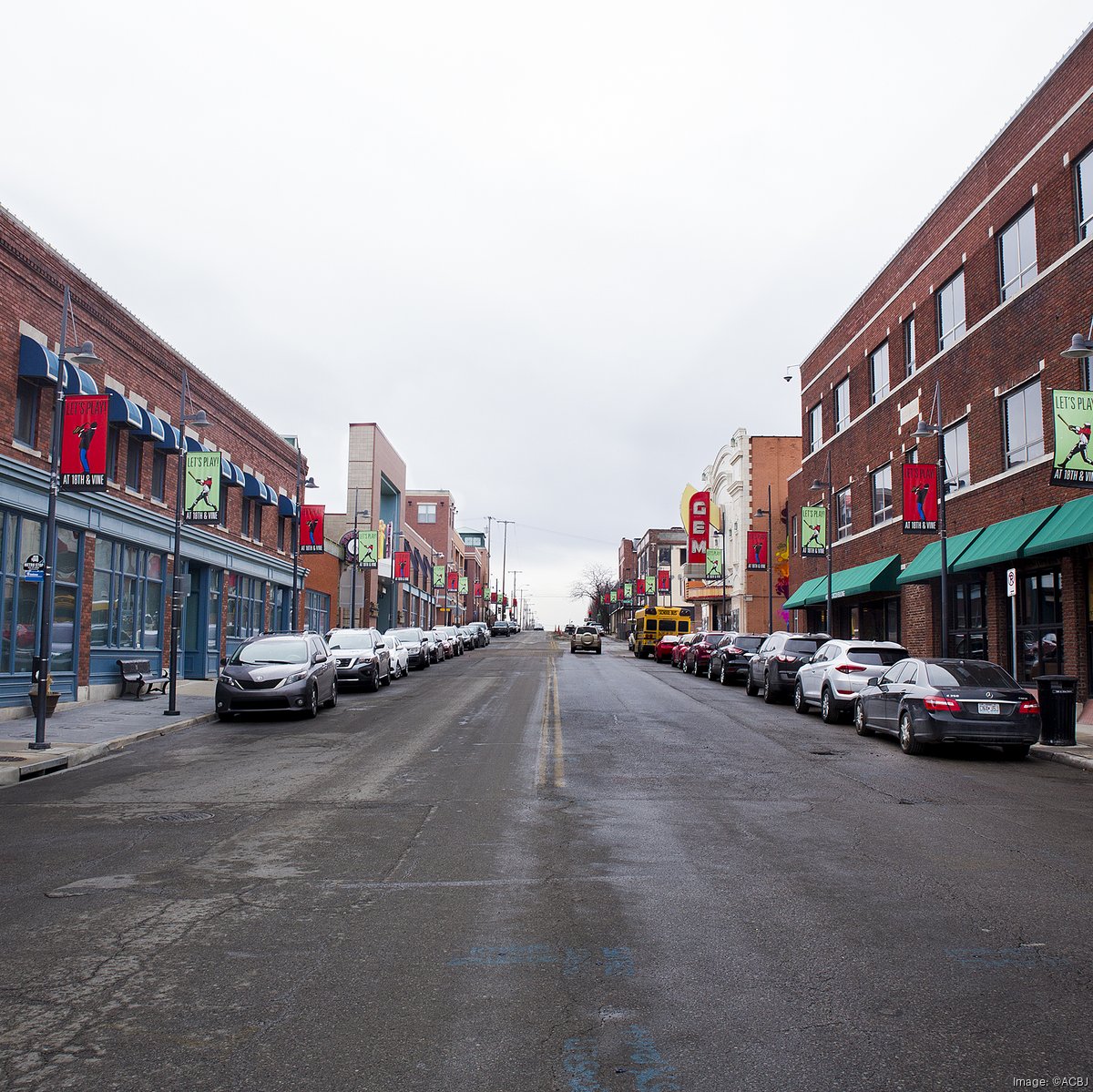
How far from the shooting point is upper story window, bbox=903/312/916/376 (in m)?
30.9

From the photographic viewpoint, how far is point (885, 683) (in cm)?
1711

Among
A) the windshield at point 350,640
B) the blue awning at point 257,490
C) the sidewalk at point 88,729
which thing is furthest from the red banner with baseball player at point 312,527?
the sidewalk at point 88,729

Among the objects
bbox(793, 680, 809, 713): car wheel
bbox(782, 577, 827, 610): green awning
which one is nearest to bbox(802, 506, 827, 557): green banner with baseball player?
bbox(782, 577, 827, 610): green awning

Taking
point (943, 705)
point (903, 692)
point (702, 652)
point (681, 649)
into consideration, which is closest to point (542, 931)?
point (943, 705)

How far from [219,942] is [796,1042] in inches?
126

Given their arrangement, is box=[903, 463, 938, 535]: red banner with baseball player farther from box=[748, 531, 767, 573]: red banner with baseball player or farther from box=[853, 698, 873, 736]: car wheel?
box=[748, 531, 767, 573]: red banner with baseball player

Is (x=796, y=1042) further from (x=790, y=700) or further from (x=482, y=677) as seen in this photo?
(x=482, y=677)

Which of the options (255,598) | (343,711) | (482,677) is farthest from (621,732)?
(255,598)

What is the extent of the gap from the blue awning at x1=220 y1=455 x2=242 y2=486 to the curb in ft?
41.0

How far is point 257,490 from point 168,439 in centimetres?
820

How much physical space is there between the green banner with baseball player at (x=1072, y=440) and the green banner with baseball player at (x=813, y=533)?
1745 cm

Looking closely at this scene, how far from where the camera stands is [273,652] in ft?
69.3

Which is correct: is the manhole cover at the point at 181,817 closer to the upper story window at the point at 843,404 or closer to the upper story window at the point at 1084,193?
the upper story window at the point at 1084,193

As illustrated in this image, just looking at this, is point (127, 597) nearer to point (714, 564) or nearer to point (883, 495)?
point (883, 495)
